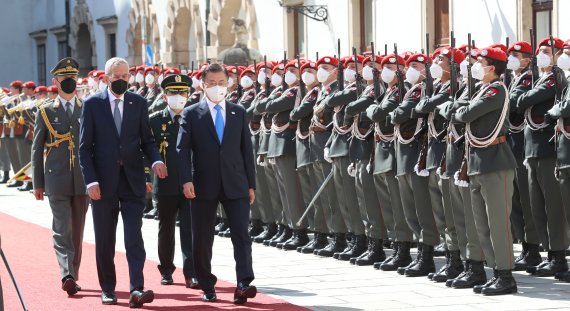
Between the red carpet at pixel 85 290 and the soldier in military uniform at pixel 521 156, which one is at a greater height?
the soldier in military uniform at pixel 521 156

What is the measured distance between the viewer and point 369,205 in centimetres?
1352

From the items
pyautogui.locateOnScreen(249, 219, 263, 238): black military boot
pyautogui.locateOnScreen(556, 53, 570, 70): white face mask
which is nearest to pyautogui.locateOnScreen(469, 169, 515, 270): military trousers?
pyautogui.locateOnScreen(556, 53, 570, 70): white face mask

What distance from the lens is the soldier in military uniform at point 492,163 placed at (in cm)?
1114

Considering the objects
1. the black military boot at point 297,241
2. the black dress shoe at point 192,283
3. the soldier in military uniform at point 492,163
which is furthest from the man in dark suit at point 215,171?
the black military boot at point 297,241

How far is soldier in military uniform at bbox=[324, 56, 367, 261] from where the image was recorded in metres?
13.8

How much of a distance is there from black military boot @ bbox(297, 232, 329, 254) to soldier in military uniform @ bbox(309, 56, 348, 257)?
16 cm

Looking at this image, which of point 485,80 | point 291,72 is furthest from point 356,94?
point 485,80

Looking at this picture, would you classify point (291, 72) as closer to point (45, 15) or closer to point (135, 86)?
point (135, 86)

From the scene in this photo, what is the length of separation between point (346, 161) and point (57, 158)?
3.22 metres

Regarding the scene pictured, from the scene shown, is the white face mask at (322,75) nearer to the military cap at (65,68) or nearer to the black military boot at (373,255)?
the black military boot at (373,255)

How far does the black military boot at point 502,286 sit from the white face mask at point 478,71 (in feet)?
5.16

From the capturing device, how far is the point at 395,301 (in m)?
10.9

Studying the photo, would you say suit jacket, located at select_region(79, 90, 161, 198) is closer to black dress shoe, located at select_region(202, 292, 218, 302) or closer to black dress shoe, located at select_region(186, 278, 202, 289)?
black dress shoe, located at select_region(202, 292, 218, 302)

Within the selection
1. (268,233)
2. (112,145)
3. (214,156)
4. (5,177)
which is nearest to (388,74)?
(214,156)
